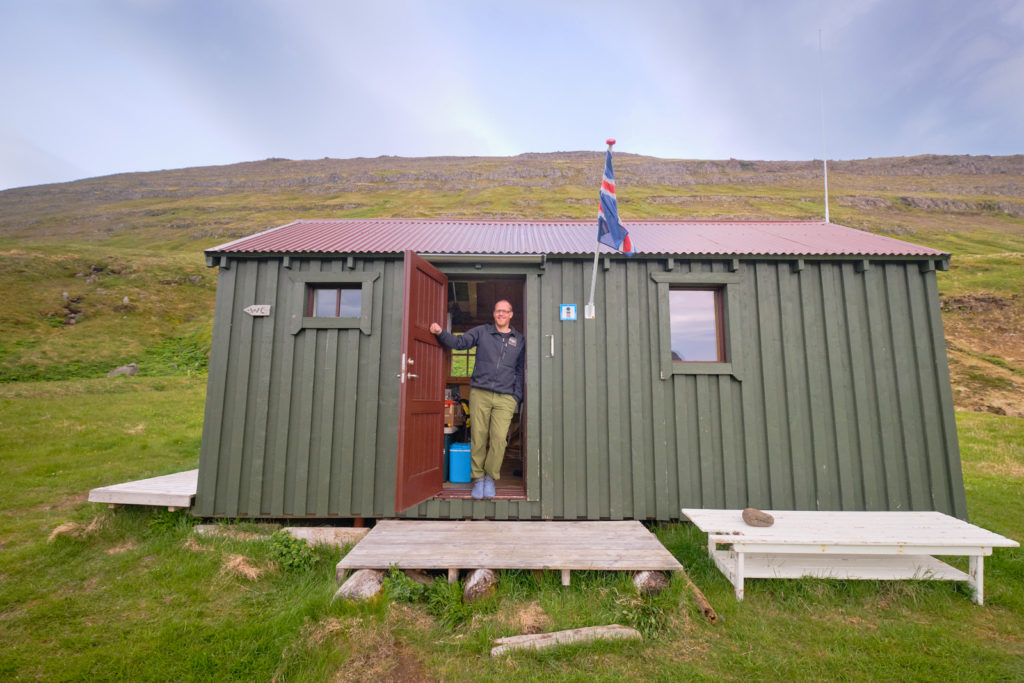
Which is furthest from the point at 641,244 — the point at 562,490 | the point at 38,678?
the point at 38,678

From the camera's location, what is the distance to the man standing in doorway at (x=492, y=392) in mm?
5117

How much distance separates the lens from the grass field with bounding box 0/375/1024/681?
9.18 feet

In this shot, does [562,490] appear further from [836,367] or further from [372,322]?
[836,367]

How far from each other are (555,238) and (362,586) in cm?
461

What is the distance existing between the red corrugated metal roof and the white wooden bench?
9.55ft

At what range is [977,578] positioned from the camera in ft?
11.8

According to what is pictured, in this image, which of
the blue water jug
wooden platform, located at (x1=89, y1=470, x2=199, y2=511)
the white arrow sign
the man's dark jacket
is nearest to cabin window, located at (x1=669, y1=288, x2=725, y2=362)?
the man's dark jacket

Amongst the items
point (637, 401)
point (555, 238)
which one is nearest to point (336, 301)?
point (555, 238)

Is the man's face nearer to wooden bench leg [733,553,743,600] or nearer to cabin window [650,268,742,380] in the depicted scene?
cabin window [650,268,742,380]

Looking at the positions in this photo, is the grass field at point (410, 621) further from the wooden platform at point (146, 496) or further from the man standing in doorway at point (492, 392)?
the man standing in doorway at point (492, 392)

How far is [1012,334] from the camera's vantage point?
53.8 feet

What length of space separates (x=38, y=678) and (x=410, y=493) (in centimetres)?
251

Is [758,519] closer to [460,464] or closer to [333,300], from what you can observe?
[460,464]

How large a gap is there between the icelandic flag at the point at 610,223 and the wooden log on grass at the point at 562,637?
334cm
